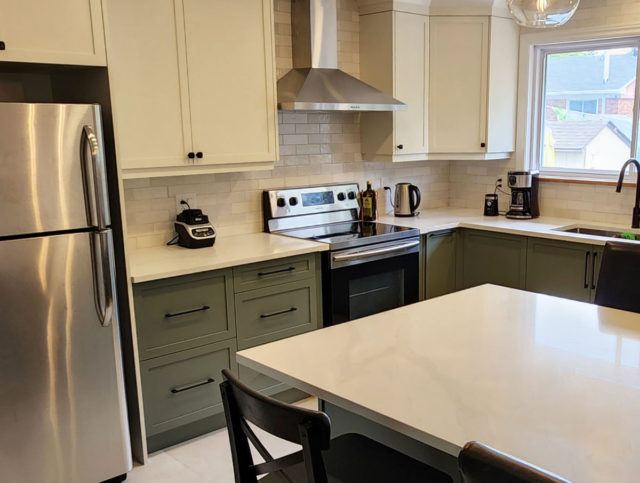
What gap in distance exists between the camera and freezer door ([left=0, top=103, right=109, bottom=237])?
228 centimetres

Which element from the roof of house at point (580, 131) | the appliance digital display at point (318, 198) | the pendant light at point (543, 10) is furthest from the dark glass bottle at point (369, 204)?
the pendant light at point (543, 10)

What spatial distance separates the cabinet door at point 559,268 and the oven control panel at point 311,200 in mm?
1215

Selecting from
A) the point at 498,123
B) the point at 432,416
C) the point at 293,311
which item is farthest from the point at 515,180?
the point at 432,416

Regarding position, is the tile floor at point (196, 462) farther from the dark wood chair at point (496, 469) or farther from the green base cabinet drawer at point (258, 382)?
the dark wood chair at point (496, 469)

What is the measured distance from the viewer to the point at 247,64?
131 inches

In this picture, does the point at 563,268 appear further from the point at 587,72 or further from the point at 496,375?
the point at 496,375

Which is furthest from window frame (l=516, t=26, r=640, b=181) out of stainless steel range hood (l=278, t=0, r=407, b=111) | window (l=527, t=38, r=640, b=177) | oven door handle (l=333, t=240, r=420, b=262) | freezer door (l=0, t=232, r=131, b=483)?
freezer door (l=0, t=232, r=131, b=483)

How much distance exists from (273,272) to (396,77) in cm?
164

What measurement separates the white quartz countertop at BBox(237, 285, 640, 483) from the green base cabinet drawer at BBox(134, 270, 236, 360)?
3.78 feet

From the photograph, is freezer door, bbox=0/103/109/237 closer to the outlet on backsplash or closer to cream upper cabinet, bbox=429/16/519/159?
the outlet on backsplash

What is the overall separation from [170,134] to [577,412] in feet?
7.69

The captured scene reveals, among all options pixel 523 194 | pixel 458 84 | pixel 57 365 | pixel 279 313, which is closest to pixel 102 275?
pixel 57 365

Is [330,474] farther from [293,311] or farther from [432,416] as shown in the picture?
[293,311]

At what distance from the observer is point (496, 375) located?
1.61 meters
